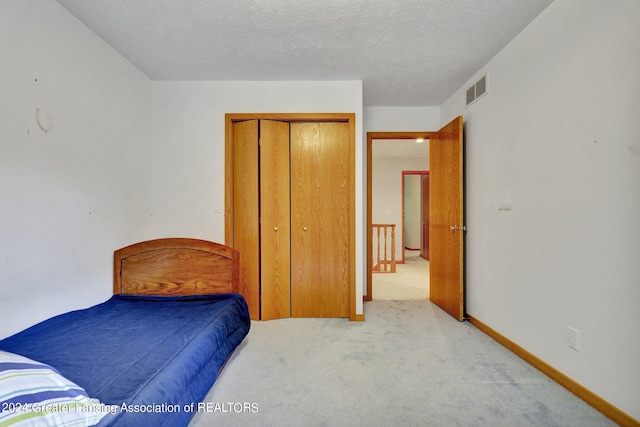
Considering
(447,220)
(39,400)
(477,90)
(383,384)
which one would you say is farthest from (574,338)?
(39,400)

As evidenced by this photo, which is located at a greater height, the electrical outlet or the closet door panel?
the closet door panel

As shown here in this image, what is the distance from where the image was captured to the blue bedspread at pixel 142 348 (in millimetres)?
1003

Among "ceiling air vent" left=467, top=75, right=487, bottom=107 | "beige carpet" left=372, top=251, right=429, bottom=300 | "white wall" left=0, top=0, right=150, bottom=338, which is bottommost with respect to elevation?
"beige carpet" left=372, top=251, right=429, bottom=300

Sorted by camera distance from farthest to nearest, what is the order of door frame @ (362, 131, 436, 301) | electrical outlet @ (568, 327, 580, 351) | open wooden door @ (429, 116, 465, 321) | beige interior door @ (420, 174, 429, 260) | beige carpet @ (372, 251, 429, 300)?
beige interior door @ (420, 174, 429, 260) → beige carpet @ (372, 251, 429, 300) → door frame @ (362, 131, 436, 301) → open wooden door @ (429, 116, 465, 321) → electrical outlet @ (568, 327, 580, 351)

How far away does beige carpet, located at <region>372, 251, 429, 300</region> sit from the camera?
12.1ft

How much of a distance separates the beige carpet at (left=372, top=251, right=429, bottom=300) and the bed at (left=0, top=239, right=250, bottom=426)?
229 cm

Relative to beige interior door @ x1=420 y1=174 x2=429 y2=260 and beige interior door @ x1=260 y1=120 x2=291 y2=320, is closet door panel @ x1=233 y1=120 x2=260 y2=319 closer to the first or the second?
beige interior door @ x1=260 y1=120 x2=291 y2=320

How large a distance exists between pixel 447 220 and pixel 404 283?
67.2 inches

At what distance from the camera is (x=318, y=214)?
2.82m

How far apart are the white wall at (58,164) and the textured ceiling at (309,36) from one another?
0.97 ft

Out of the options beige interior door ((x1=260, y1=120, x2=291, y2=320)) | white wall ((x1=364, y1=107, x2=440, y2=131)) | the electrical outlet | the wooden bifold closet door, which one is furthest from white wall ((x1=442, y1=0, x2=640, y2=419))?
beige interior door ((x1=260, y1=120, x2=291, y2=320))

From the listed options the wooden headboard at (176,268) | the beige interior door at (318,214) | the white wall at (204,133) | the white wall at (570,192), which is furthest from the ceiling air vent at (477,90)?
the wooden headboard at (176,268)

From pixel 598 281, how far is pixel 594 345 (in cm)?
36

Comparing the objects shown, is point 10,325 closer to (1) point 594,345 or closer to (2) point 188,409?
(2) point 188,409
